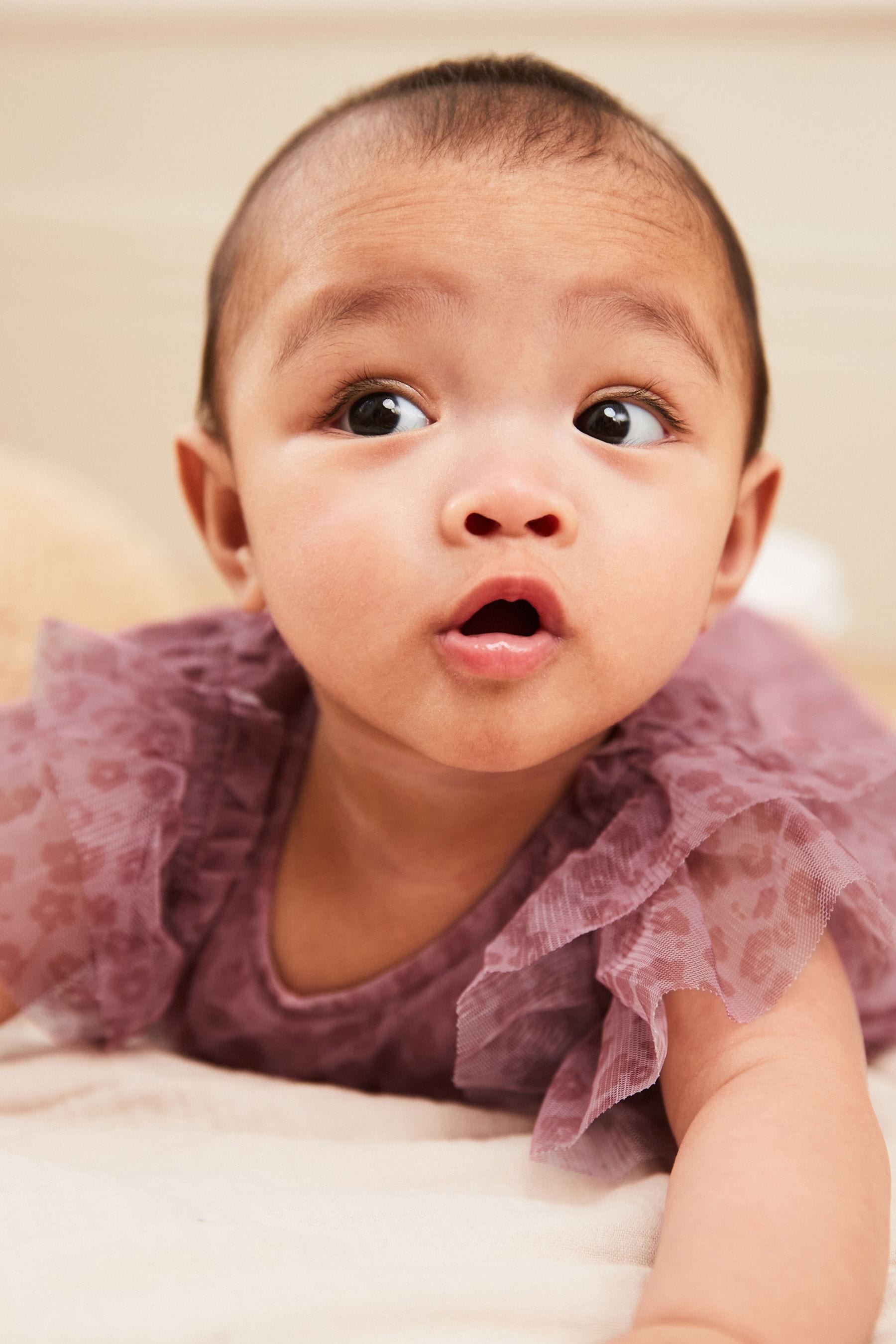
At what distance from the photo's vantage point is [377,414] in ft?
2.37

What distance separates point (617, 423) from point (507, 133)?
0.57ft

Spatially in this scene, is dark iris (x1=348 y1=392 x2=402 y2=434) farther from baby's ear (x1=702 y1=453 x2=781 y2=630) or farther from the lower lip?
baby's ear (x1=702 y1=453 x2=781 y2=630)

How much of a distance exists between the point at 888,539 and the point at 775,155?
0.72 m

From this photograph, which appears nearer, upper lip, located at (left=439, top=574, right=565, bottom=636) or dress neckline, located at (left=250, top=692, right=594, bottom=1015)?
upper lip, located at (left=439, top=574, right=565, bottom=636)

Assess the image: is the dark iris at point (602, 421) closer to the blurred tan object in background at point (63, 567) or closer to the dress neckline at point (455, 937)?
the dress neckline at point (455, 937)

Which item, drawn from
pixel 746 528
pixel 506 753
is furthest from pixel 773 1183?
pixel 746 528

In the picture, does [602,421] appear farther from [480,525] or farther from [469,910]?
[469,910]

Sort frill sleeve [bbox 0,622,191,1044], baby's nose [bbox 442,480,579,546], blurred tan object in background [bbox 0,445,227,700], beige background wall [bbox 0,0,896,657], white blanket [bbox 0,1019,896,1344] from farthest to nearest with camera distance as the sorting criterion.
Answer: beige background wall [bbox 0,0,896,657], blurred tan object in background [bbox 0,445,227,700], frill sleeve [bbox 0,622,191,1044], baby's nose [bbox 442,480,579,546], white blanket [bbox 0,1019,896,1344]

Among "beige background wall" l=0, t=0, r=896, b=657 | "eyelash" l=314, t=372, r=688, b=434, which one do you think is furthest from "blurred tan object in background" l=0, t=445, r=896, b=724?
"beige background wall" l=0, t=0, r=896, b=657

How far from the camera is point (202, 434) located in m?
0.89

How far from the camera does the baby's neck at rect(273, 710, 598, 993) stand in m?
0.85

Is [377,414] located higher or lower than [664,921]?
higher

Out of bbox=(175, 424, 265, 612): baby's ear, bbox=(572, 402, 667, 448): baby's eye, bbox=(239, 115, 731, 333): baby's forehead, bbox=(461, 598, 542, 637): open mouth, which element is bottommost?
bbox=(175, 424, 265, 612): baby's ear

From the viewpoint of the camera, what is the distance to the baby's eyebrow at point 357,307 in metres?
0.69
